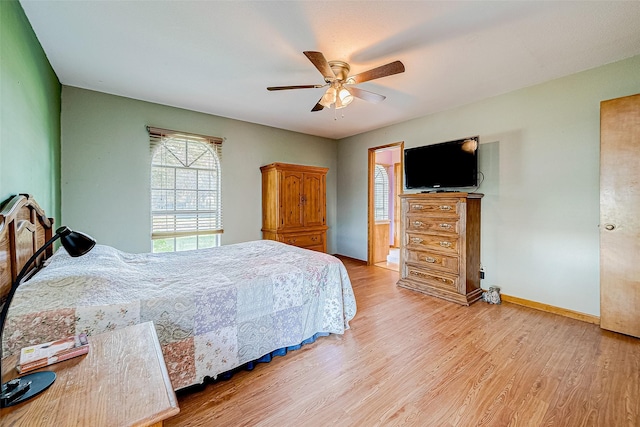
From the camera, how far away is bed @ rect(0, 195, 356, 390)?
55.1 inches

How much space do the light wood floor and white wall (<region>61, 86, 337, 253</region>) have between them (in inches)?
103

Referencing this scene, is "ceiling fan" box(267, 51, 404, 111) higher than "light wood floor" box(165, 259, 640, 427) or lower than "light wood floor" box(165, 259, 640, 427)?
higher

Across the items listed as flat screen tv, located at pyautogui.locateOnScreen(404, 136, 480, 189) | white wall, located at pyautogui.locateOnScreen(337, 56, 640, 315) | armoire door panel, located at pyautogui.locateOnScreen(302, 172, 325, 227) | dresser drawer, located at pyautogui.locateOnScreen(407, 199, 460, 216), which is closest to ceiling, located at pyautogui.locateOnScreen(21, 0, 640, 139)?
white wall, located at pyautogui.locateOnScreen(337, 56, 640, 315)

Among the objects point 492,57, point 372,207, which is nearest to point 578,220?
point 492,57

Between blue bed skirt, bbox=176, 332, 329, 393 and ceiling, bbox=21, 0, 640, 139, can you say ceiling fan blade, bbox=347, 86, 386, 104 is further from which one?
blue bed skirt, bbox=176, 332, 329, 393

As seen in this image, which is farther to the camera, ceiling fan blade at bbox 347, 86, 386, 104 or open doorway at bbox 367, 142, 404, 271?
open doorway at bbox 367, 142, 404, 271

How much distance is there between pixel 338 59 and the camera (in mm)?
2469

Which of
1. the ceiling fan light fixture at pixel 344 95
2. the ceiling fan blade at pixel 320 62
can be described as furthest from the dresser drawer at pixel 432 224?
the ceiling fan blade at pixel 320 62

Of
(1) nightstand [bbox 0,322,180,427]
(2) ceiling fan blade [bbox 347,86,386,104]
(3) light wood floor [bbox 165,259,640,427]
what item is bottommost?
(3) light wood floor [bbox 165,259,640,427]

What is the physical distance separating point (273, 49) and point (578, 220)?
11.4 feet

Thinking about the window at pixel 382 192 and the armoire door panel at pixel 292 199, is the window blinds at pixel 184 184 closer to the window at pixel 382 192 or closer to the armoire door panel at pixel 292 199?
the armoire door panel at pixel 292 199

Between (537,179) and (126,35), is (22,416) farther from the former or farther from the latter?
(537,179)

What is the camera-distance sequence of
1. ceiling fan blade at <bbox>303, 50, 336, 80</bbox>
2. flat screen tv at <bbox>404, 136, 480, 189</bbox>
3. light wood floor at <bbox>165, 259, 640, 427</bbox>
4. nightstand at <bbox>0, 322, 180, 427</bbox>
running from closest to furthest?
1. nightstand at <bbox>0, 322, 180, 427</bbox>
2. light wood floor at <bbox>165, 259, 640, 427</bbox>
3. ceiling fan blade at <bbox>303, 50, 336, 80</bbox>
4. flat screen tv at <bbox>404, 136, 480, 189</bbox>

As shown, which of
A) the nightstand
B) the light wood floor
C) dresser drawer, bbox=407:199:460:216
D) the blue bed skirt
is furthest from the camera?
dresser drawer, bbox=407:199:460:216
